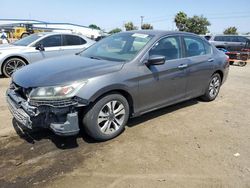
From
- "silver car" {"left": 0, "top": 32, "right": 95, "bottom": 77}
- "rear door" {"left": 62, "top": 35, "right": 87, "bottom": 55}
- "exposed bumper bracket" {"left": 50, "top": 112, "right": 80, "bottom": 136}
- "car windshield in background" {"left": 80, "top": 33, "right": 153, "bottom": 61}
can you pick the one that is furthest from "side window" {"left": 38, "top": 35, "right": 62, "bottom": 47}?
"exposed bumper bracket" {"left": 50, "top": 112, "right": 80, "bottom": 136}

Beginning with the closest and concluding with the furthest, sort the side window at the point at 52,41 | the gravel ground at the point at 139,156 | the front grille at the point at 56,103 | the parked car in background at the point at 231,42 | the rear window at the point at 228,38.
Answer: the gravel ground at the point at 139,156 → the front grille at the point at 56,103 → the side window at the point at 52,41 → the parked car in background at the point at 231,42 → the rear window at the point at 228,38

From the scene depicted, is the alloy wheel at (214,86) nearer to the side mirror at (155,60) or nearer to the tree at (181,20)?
the side mirror at (155,60)

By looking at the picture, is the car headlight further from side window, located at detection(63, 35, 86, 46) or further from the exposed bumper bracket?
side window, located at detection(63, 35, 86, 46)

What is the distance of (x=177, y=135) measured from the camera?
4.03m

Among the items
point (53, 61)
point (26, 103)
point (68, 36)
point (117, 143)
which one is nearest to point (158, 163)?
point (117, 143)

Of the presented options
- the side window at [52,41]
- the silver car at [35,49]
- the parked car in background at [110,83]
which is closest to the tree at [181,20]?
the silver car at [35,49]

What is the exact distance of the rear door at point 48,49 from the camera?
25.9ft

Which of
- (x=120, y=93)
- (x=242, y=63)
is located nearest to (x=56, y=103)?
(x=120, y=93)

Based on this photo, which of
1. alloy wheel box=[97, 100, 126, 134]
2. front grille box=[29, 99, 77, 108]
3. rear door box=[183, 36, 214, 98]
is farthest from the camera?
rear door box=[183, 36, 214, 98]

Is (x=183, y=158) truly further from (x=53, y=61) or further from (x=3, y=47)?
(x=3, y=47)

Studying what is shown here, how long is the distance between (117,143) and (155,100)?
104 cm

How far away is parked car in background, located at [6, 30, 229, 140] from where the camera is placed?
3.18m

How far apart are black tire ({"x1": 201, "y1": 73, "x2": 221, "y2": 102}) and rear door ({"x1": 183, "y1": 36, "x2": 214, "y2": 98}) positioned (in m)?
0.28

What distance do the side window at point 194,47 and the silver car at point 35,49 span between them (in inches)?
186
